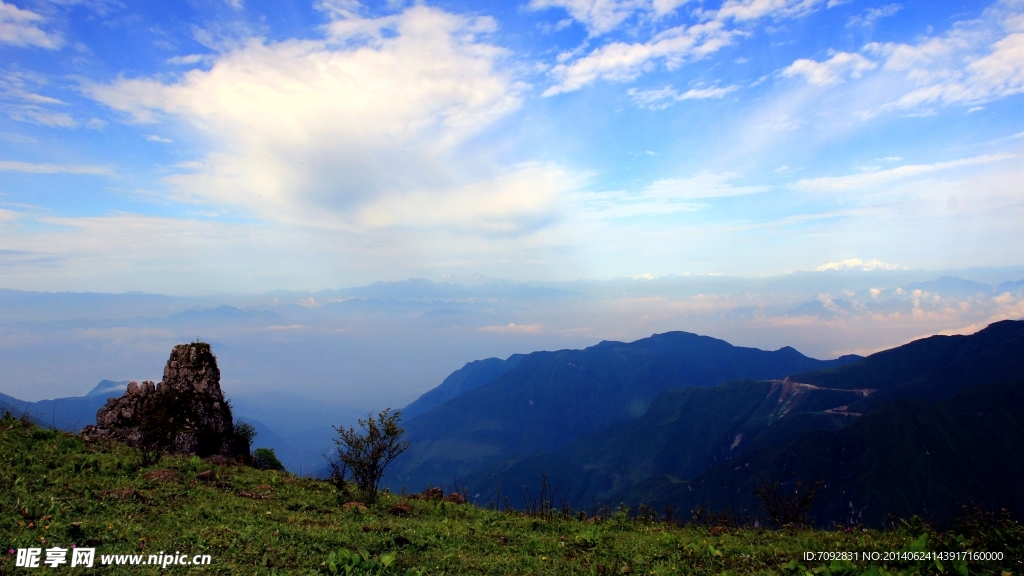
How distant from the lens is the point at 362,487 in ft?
62.4

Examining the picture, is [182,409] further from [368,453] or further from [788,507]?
[788,507]

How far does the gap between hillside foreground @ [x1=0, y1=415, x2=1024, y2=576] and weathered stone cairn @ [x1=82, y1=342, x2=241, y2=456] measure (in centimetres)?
646

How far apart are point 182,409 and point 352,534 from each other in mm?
19272

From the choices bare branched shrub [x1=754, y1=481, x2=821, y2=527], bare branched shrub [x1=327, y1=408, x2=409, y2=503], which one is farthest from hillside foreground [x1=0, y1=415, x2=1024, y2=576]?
bare branched shrub [x1=754, y1=481, x2=821, y2=527]

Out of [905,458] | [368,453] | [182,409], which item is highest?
[182,409]

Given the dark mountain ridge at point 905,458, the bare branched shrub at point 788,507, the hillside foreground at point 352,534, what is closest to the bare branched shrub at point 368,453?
the hillside foreground at point 352,534

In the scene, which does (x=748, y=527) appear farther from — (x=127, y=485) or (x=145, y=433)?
(x=145, y=433)

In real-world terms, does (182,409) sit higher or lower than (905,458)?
higher

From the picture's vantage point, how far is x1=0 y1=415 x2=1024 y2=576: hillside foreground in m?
10.7

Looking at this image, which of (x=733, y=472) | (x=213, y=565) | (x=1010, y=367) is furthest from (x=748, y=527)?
(x=1010, y=367)

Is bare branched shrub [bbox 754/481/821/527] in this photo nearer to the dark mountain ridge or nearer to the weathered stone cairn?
the weathered stone cairn

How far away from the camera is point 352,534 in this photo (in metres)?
13.2

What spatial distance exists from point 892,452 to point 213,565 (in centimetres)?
18291

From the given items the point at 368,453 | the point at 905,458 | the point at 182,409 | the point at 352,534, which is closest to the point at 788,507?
the point at 368,453
